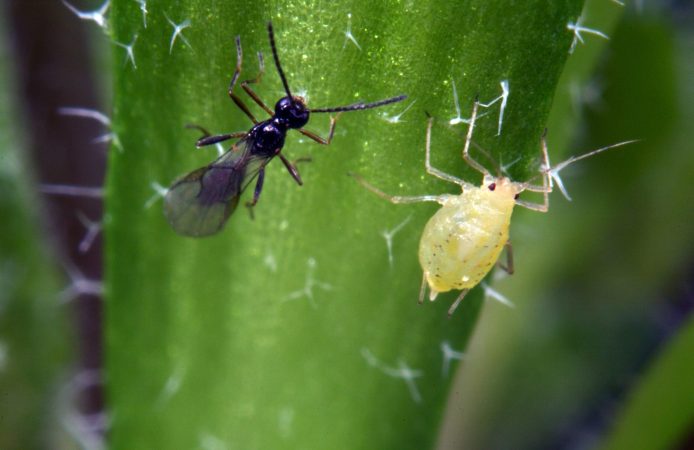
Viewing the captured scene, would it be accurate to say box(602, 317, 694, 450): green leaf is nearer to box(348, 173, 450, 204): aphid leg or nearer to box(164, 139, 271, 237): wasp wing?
box(348, 173, 450, 204): aphid leg

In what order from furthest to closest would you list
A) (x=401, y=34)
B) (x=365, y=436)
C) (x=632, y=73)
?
(x=632, y=73) → (x=365, y=436) → (x=401, y=34)

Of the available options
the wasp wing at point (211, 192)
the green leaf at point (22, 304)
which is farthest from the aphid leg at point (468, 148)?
the green leaf at point (22, 304)

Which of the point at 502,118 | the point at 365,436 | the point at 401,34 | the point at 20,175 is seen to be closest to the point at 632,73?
the point at 502,118

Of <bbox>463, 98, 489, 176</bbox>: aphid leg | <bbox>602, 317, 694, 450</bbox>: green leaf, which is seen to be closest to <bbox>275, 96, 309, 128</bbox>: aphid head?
<bbox>463, 98, 489, 176</bbox>: aphid leg

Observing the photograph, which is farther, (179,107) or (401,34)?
(179,107)

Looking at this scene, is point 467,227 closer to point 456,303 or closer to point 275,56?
point 456,303

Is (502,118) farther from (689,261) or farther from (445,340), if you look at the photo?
(689,261)

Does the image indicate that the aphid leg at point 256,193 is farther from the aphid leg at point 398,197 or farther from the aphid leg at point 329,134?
the aphid leg at point 398,197
